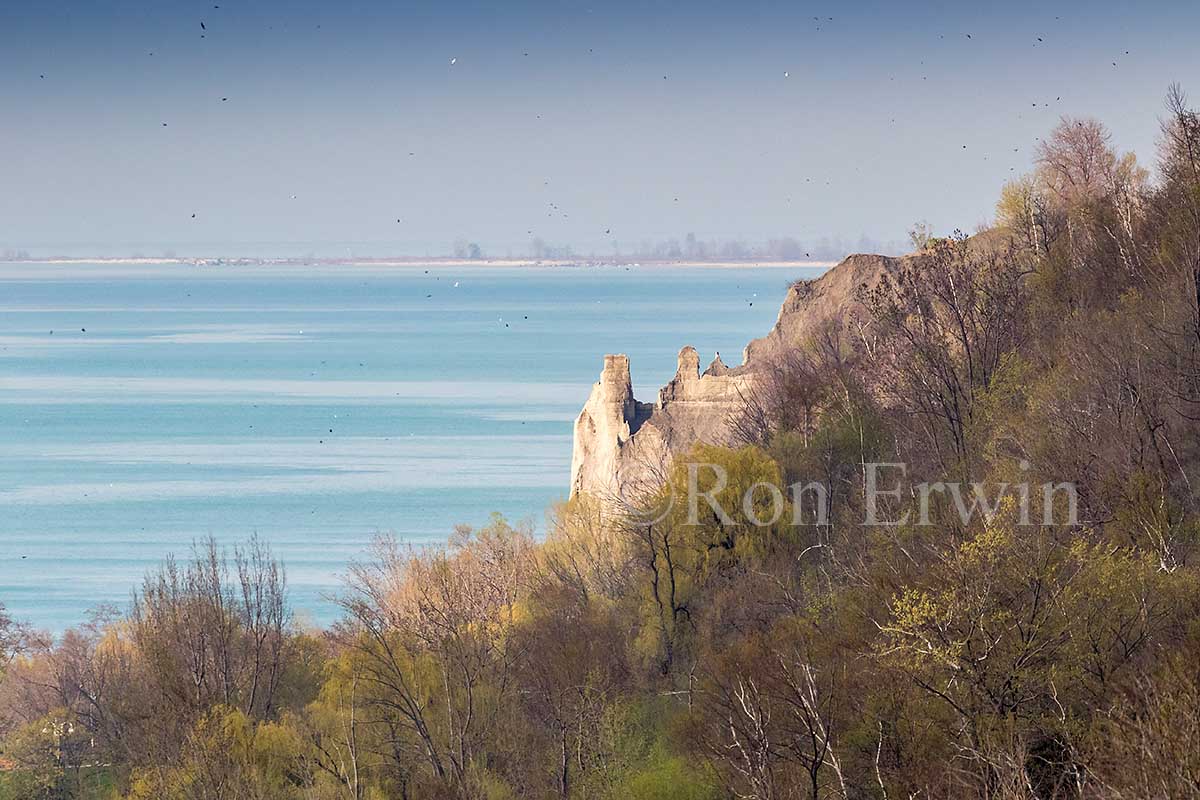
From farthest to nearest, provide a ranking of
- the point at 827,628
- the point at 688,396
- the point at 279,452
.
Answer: the point at 279,452, the point at 688,396, the point at 827,628

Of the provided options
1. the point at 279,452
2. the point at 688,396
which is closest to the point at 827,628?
the point at 688,396

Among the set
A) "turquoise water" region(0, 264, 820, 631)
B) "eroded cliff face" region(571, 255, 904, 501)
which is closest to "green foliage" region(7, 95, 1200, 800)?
"eroded cliff face" region(571, 255, 904, 501)

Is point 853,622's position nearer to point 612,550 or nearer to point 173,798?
point 173,798

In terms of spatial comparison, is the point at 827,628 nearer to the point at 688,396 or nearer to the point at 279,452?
the point at 688,396

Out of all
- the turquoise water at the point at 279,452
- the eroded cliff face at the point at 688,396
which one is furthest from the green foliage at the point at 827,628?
the turquoise water at the point at 279,452

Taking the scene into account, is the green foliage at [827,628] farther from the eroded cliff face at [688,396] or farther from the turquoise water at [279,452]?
the turquoise water at [279,452]

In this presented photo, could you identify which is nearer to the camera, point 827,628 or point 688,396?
point 827,628

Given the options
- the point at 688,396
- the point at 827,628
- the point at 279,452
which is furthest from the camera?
the point at 279,452

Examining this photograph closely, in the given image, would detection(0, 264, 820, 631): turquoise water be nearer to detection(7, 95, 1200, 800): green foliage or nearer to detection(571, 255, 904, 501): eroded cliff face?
detection(571, 255, 904, 501): eroded cliff face

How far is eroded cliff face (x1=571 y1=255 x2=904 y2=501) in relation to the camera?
5512cm

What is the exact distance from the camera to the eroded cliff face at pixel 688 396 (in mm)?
55125

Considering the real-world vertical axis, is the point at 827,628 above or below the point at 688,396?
below

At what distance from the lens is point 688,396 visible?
186 feet

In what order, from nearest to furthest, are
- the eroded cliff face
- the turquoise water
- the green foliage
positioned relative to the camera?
the green foliage, the eroded cliff face, the turquoise water
